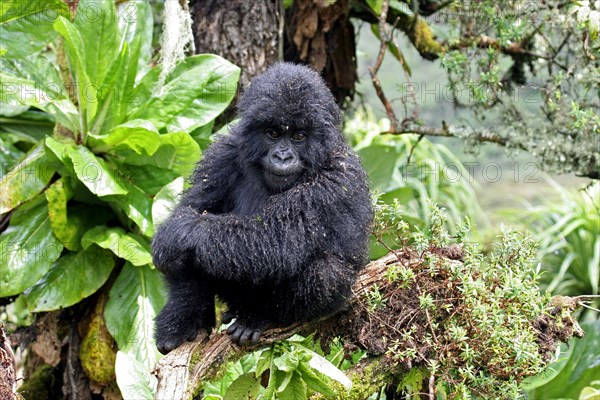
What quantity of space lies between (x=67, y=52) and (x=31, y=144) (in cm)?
119

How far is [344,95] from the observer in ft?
25.9

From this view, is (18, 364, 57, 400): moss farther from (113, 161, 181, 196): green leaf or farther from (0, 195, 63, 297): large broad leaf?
(113, 161, 181, 196): green leaf

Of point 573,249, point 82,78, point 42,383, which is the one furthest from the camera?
point 573,249

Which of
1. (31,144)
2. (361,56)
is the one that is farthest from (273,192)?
→ (361,56)

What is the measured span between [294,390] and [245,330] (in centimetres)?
43

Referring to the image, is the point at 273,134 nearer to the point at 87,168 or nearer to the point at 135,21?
the point at 87,168

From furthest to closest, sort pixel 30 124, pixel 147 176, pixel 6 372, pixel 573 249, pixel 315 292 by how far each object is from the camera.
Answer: pixel 573 249 < pixel 30 124 < pixel 147 176 < pixel 315 292 < pixel 6 372

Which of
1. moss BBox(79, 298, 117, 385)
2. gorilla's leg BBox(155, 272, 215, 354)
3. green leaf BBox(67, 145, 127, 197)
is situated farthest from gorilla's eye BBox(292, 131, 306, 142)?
moss BBox(79, 298, 117, 385)

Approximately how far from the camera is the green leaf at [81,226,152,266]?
5.61m

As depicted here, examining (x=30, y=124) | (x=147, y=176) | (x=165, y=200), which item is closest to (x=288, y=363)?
(x=165, y=200)

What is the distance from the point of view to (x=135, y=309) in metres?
5.86

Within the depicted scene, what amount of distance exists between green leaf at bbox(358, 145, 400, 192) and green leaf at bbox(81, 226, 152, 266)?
256 centimetres

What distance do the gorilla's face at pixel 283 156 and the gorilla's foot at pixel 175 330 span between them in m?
0.92

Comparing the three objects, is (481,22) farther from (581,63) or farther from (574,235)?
(574,235)
